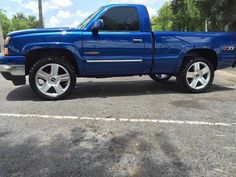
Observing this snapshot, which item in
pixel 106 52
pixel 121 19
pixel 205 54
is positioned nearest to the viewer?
pixel 106 52

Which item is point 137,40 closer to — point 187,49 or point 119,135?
point 187,49

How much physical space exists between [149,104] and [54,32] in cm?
228

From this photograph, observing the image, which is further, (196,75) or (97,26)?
(196,75)

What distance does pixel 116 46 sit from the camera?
21.8 feet

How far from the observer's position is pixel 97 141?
Answer: 409 cm

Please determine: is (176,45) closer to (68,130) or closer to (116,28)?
(116,28)

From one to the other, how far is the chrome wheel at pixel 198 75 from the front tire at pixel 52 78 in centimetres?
260

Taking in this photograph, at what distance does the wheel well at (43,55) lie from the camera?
6493mm

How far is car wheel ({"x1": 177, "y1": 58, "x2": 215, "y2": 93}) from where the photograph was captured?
287 inches

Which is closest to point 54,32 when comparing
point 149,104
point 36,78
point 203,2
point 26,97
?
point 36,78

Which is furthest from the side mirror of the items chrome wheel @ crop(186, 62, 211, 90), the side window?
chrome wheel @ crop(186, 62, 211, 90)

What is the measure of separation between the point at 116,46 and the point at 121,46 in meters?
0.10

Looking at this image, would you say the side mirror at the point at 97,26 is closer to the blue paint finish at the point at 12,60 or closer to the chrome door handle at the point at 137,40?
the chrome door handle at the point at 137,40

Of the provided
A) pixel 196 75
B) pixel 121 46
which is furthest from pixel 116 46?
pixel 196 75
